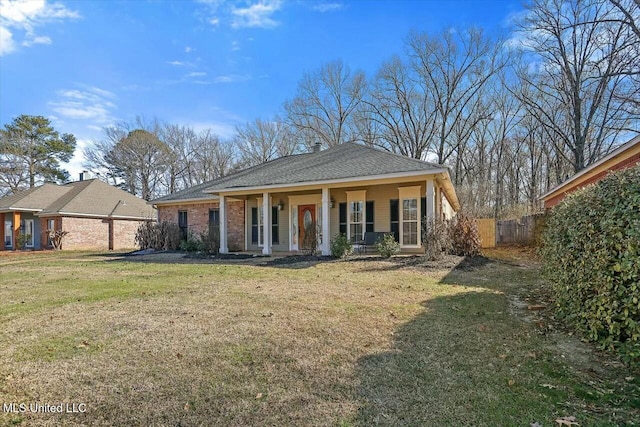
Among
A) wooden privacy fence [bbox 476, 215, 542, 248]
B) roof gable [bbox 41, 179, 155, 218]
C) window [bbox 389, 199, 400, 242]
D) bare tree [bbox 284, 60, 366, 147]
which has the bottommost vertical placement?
wooden privacy fence [bbox 476, 215, 542, 248]

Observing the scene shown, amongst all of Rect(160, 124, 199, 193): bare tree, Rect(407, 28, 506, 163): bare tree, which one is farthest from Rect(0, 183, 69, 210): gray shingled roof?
Rect(407, 28, 506, 163): bare tree

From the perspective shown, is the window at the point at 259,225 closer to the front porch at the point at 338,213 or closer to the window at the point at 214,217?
the front porch at the point at 338,213

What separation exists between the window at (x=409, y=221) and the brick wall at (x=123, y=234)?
19.4 metres

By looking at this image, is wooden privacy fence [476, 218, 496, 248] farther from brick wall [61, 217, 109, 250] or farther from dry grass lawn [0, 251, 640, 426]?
brick wall [61, 217, 109, 250]

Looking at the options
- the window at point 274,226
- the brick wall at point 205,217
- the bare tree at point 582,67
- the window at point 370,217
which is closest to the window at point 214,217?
the brick wall at point 205,217

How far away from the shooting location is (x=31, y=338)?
415cm

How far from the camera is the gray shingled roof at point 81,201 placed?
2288 cm

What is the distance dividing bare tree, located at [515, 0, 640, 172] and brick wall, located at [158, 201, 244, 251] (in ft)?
65.0

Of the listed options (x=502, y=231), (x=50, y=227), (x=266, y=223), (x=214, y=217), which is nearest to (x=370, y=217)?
(x=266, y=223)

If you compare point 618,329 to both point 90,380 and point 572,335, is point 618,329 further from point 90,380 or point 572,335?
point 90,380

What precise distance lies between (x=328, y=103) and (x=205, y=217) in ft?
61.3

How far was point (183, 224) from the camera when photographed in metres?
18.9

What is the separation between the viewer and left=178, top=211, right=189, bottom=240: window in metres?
18.4

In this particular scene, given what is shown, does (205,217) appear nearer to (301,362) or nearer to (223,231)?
(223,231)
